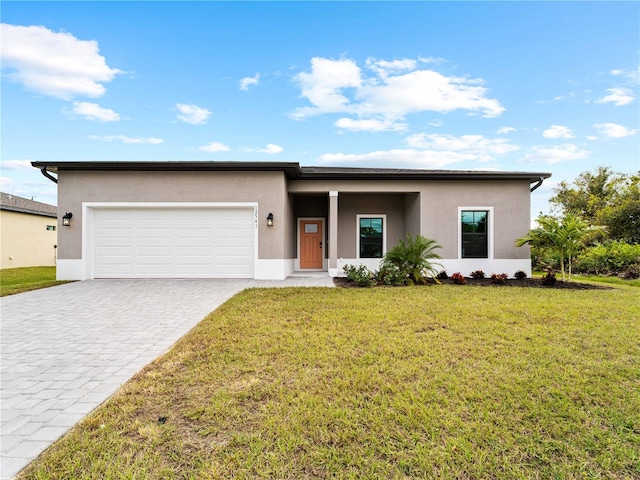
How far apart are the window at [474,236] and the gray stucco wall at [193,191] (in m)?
6.43

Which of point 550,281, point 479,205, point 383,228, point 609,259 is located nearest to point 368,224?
point 383,228

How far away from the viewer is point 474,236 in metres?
11.1

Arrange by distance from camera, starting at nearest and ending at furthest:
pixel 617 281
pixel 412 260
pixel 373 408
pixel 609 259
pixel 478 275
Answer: pixel 373 408 < pixel 412 260 < pixel 617 281 < pixel 478 275 < pixel 609 259

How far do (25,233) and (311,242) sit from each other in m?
15.1

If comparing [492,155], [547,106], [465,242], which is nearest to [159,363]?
[465,242]

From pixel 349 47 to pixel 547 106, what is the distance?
8049 millimetres

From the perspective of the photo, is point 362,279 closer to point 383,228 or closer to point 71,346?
point 383,228

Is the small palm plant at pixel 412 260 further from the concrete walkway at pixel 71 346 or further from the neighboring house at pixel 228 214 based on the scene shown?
the concrete walkway at pixel 71 346

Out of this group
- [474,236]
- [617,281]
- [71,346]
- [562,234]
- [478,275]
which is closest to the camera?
[71,346]

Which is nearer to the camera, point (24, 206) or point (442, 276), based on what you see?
point (442, 276)

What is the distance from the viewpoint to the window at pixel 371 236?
493 inches

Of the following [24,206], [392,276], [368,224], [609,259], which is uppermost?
[24,206]

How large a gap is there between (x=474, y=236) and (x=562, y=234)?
2.52m

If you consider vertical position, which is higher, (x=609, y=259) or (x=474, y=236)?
(x=474, y=236)
